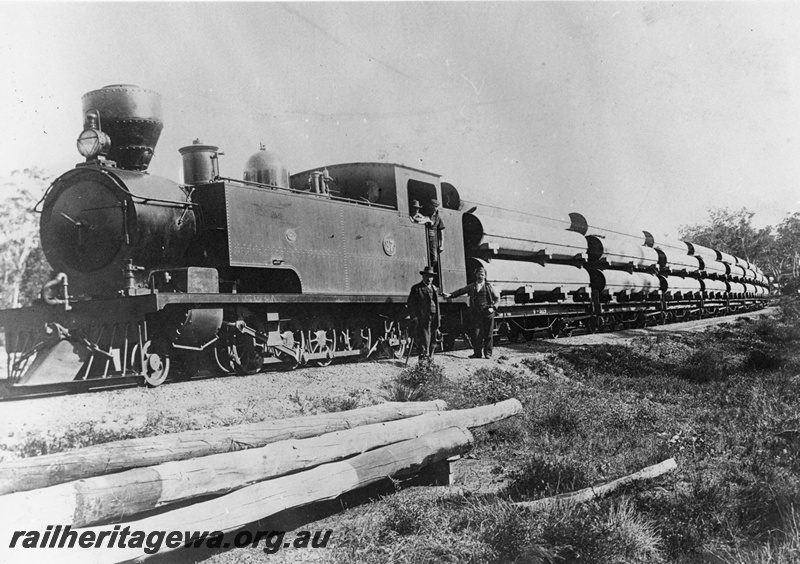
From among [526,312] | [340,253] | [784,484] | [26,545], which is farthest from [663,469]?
[526,312]

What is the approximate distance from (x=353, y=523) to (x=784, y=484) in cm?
307

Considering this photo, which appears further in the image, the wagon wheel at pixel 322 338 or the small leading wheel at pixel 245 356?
the wagon wheel at pixel 322 338

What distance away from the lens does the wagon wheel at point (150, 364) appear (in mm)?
7273

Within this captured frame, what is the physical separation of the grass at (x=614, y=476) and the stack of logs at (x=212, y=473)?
37 cm

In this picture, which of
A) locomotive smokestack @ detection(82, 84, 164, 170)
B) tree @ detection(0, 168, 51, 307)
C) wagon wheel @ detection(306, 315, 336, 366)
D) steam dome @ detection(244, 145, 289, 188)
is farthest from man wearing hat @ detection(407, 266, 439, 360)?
tree @ detection(0, 168, 51, 307)

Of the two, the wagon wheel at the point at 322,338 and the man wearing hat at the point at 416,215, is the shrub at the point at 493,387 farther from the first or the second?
the man wearing hat at the point at 416,215

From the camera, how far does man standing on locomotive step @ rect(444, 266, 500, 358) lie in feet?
37.0

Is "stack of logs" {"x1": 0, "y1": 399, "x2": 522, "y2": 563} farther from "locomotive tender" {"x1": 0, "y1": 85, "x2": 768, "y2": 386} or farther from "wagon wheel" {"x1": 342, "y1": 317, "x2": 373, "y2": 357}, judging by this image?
"wagon wheel" {"x1": 342, "y1": 317, "x2": 373, "y2": 357}

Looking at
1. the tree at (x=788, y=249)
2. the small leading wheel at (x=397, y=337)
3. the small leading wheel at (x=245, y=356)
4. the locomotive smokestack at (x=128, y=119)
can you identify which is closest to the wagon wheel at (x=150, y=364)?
the small leading wheel at (x=245, y=356)

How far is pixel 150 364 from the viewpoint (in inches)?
293

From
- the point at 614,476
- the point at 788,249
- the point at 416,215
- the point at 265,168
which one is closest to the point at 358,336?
the point at 416,215

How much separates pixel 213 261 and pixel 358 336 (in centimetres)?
291

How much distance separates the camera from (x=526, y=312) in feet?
47.9

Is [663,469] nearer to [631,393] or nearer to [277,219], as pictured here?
[631,393]
